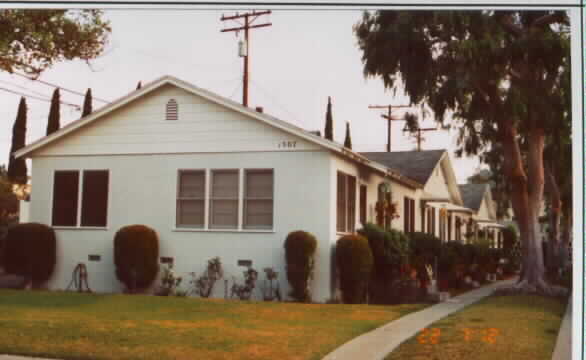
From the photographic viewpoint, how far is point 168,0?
716 centimetres

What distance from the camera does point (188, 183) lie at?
14.8 m

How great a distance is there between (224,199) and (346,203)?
2551 mm

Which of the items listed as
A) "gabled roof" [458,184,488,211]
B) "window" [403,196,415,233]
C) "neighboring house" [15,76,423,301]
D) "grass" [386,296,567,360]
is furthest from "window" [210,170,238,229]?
"gabled roof" [458,184,488,211]

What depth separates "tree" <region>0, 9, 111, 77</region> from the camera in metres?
12.0

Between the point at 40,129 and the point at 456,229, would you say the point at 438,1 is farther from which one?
the point at 456,229

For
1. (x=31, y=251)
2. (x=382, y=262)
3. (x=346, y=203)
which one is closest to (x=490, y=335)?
(x=382, y=262)

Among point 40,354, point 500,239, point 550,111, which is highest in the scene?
point 550,111

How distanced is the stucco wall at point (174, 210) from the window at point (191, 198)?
0.15 metres

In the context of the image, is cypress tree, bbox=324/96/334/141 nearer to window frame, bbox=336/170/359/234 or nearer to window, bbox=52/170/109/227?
window frame, bbox=336/170/359/234

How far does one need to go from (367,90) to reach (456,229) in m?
13.5

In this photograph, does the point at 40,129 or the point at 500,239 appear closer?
the point at 40,129

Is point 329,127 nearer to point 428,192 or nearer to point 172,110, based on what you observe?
point 172,110

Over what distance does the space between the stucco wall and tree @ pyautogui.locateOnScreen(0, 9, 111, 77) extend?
105 inches

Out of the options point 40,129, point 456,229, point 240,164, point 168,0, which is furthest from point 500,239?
point 168,0
